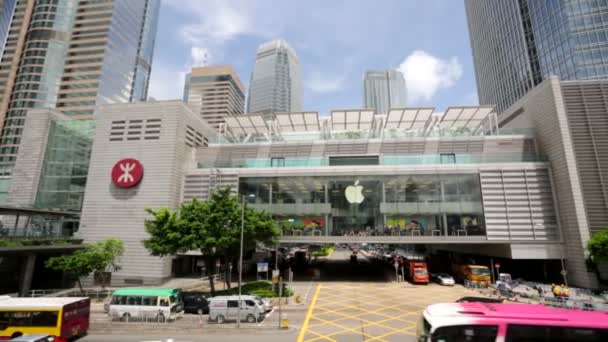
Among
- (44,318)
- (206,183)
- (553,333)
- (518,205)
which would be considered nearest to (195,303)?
(44,318)

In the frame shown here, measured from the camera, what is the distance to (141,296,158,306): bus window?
2280 centimetres

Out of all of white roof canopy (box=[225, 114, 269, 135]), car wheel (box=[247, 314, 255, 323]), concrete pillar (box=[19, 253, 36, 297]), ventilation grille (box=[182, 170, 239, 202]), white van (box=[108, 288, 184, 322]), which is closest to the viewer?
car wheel (box=[247, 314, 255, 323])

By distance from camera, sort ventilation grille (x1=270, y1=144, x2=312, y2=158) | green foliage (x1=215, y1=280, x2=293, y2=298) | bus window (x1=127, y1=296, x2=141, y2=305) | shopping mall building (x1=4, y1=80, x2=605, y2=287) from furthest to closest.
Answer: ventilation grille (x1=270, y1=144, x2=312, y2=158) < shopping mall building (x1=4, y1=80, x2=605, y2=287) < green foliage (x1=215, y1=280, x2=293, y2=298) < bus window (x1=127, y1=296, x2=141, y2=305)

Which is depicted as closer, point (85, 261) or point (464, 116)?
point (85, 261)

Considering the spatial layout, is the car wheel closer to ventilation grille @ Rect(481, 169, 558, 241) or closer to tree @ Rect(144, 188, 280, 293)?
tree @ Rect(144, 188, 280, 293)

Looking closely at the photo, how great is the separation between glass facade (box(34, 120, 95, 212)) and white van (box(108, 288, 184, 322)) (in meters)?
31.7

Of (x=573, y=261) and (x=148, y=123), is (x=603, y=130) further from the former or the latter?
(x=148, y=123)

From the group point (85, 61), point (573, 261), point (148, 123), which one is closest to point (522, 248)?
point (573, 261)

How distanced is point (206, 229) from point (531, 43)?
104095 millimetres

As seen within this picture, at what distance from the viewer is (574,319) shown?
1102 centimetres

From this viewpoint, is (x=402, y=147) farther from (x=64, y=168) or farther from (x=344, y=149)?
(x=64, y=168)

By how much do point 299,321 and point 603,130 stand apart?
3904cm

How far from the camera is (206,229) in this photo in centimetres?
2789

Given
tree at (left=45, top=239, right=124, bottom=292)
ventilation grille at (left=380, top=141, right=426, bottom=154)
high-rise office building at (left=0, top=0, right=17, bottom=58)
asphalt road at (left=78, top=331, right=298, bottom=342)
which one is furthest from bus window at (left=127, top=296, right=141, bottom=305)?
high-rise office building at (left=0, top=0, right=17, bottom=58)
